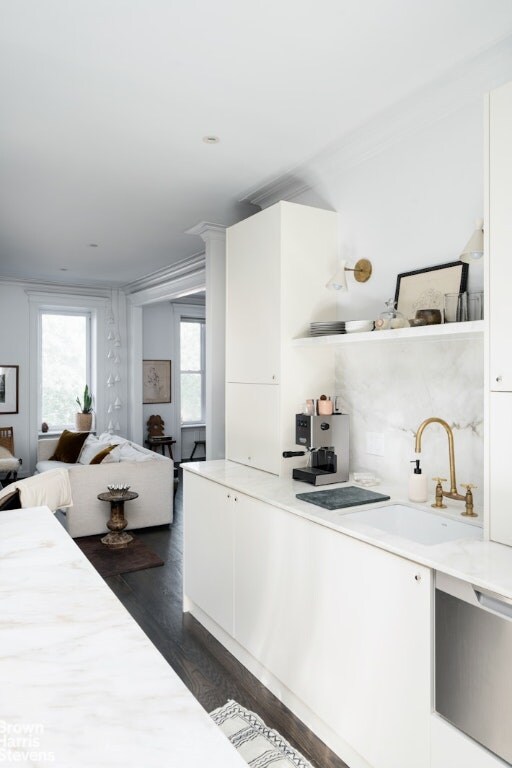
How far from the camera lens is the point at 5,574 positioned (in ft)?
4.16

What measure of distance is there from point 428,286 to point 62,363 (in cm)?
629

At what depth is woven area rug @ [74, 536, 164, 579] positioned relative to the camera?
3957mm

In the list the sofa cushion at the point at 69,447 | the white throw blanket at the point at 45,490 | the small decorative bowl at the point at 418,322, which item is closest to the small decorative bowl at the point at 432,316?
the small decorative bowl at the point at 418,322

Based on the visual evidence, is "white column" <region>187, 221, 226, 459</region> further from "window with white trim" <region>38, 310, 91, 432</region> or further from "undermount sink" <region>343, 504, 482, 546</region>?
"window with white trim" <region>38, 310, 91, 432</region>

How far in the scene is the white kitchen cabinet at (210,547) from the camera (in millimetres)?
2719

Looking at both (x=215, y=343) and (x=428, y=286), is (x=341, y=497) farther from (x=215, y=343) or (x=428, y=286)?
(x=215, y=343)

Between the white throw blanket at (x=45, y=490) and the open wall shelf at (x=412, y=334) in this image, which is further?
the white throw blanket at (x=45, y=490)

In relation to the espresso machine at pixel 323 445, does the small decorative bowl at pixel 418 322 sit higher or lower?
higher

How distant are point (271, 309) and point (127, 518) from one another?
2839 millimetres

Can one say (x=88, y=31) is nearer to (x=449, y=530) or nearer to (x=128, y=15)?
(x=128, y=15)

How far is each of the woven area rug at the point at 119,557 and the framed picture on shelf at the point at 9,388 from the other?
10.3 feet

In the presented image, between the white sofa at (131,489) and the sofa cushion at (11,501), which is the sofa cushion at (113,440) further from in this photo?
the sofa cushion at (11,501)

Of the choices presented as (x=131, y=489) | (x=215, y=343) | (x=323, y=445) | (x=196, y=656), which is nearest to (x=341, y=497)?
(x=323, y=445)

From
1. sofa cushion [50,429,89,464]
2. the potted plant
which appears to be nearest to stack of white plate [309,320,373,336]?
sofa cushion [50,429,89,464]
